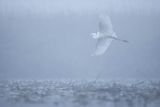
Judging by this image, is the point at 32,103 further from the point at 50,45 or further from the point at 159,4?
the point at 159,4

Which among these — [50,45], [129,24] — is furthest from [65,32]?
[129,24]

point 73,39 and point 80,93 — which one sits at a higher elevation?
point 73,39

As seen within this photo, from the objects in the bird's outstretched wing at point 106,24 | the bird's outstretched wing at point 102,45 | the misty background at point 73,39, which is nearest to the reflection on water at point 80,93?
the misty background at point 73,39

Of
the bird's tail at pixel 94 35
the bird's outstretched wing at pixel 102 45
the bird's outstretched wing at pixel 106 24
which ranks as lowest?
the bird's outstretched wing at pixel 102 45

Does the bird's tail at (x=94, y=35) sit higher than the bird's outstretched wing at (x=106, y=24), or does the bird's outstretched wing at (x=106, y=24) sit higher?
the bird's outstretched wing at (x=106, y=24)

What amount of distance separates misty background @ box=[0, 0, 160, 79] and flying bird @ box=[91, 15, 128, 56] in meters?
0.02

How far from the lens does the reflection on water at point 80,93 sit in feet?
10.2

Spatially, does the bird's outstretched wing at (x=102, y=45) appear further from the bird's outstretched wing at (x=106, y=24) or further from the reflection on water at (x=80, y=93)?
the reflection on water at (x=80, y=93)

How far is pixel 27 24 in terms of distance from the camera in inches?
124

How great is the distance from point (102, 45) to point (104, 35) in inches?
2.1

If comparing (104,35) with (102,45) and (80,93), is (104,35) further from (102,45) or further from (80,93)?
(80,93)

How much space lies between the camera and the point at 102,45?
10.3 feet

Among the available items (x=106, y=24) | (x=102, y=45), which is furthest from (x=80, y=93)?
(x=106, y=24)

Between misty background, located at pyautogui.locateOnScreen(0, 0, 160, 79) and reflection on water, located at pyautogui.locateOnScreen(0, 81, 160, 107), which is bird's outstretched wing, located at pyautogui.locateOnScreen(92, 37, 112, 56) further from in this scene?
reflection on water, located at pyautogui.locateOnScreen(0, 81, 160, 107)
